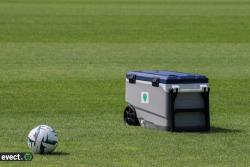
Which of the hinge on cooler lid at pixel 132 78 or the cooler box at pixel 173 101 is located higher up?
the hinge on cooler lid at pixel 132 78

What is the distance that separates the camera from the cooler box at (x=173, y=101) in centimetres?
1446

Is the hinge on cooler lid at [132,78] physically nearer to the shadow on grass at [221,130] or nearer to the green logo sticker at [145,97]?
the green logo sticker at [145,97]

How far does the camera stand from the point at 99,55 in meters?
28.7

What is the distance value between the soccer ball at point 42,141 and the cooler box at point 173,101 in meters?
2.62

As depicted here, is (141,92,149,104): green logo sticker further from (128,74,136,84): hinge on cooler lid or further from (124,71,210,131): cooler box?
(128,74,136,84): hinge on cooler lid

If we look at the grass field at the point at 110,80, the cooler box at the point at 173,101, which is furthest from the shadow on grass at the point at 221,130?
the cooler box at the point at 173,101

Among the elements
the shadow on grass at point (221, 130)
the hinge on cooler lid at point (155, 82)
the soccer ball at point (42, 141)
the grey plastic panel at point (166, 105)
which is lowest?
the shadow on grass at point (221, 130)

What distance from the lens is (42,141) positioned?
12.3 m

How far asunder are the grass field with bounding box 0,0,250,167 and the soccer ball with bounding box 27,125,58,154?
13 cm

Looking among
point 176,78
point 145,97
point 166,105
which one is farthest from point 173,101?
point 145,97

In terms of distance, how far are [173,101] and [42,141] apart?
2.91 m

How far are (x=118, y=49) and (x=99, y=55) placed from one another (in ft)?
7.82

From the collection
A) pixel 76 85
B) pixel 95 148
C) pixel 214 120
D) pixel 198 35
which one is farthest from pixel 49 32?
pixel 95 148

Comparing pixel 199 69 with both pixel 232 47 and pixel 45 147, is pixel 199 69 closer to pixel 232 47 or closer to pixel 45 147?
pixel 232 47
